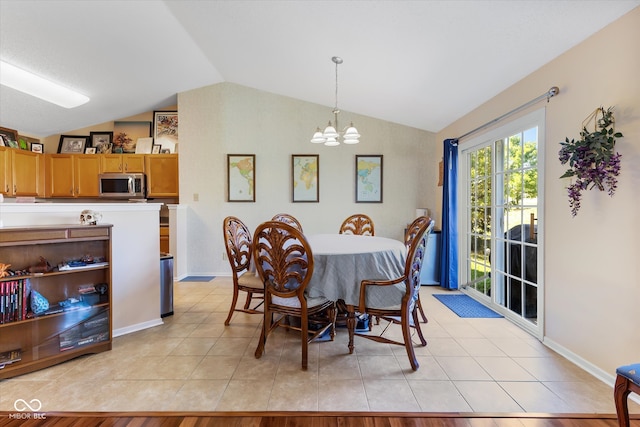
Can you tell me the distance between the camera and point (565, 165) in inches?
83.0

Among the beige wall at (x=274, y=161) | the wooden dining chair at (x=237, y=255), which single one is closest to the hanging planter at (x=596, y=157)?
the wooden dining chair at (x=237, y=255)

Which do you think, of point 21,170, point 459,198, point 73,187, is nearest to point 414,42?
point 459,198

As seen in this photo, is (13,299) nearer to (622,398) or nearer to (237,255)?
(237,255)

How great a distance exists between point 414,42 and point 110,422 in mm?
3373

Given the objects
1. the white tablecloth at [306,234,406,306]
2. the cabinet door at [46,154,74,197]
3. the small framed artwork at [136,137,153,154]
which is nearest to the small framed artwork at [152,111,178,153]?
the small framed artwork at [136,137,153,154]

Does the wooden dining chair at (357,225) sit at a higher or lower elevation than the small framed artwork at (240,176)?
lower

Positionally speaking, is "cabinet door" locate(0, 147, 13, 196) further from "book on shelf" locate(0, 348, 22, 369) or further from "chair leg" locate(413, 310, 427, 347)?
"chair leg" locate(413, 310, 427, 347)

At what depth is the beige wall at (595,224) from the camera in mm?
1664

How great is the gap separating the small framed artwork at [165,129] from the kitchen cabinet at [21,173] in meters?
1.82

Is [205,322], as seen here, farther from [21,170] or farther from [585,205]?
[21,170]

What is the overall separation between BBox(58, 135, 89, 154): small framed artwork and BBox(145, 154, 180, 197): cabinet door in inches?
53.5

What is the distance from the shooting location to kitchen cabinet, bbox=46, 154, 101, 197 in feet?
15.3

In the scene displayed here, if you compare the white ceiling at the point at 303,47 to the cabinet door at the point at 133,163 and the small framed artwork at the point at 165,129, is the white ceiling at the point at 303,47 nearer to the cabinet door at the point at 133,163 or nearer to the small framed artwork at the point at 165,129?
the small framed artwork at the point at 165,129

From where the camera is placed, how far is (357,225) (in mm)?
3639
